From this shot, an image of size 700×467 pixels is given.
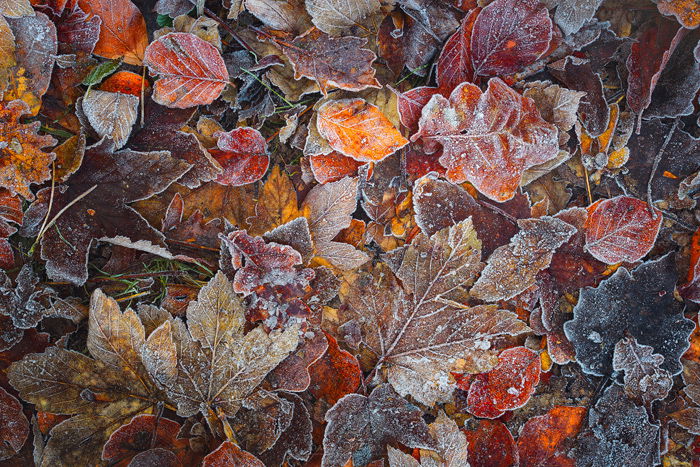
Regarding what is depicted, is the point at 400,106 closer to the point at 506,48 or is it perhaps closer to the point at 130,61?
the point at 506,48

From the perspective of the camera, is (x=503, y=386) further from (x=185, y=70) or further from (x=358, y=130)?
(x=185, y=70)

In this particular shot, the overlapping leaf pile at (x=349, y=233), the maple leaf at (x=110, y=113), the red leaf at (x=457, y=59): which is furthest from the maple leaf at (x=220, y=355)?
the red leaf at (x=457, y=59)

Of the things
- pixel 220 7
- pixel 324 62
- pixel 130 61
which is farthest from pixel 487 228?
pixel 130 61

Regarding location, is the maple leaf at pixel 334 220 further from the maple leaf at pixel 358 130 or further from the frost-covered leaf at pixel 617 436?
the frost-covered leaf at pixel 617 436

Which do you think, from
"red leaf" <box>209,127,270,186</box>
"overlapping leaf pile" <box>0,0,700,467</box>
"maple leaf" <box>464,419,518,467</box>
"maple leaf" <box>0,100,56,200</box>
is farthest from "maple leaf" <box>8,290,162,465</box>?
"maple leaf" <box>464,419,518,467</box>

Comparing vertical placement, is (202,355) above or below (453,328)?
below

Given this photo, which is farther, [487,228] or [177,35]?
[487,228]

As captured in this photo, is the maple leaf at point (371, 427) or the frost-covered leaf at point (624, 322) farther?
the frost-covered leaf at point (624, 322)

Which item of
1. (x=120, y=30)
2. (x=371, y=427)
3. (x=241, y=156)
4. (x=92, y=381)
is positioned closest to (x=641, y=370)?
(x=371, y=427)
